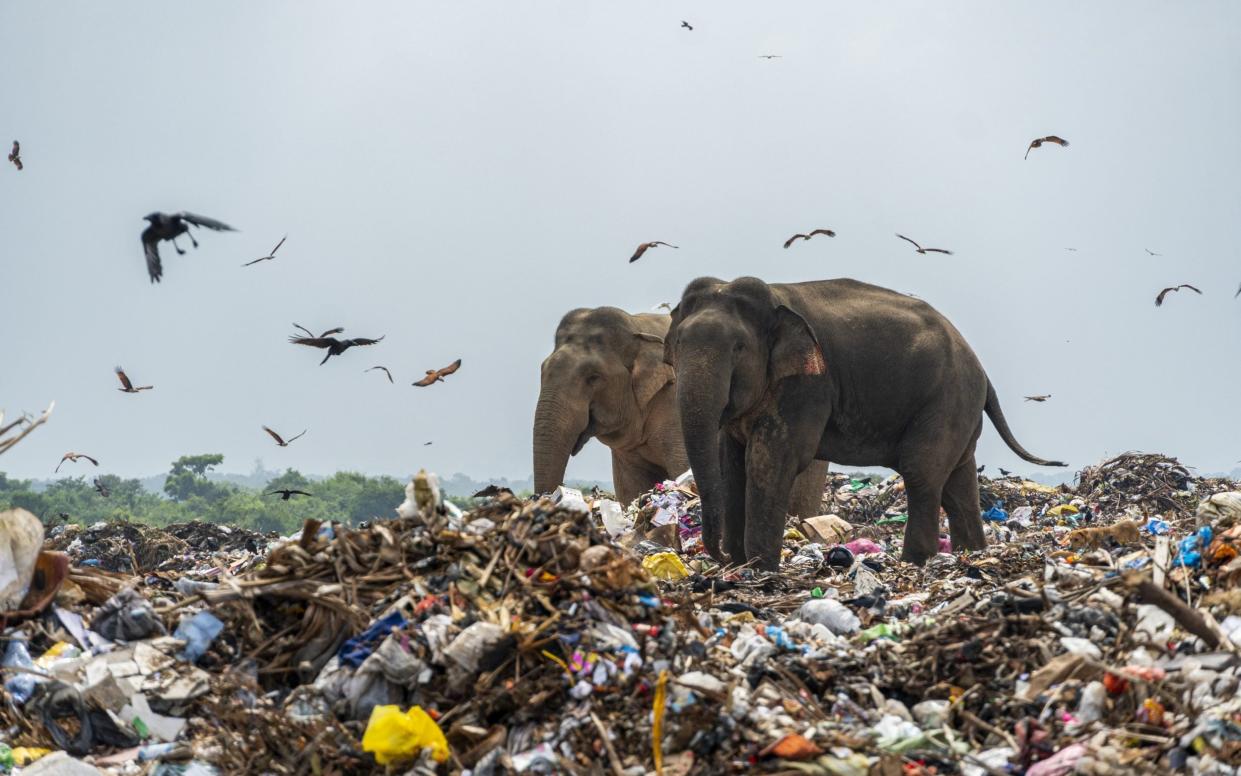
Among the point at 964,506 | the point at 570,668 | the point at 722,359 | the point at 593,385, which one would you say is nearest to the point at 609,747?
the point at 570,668

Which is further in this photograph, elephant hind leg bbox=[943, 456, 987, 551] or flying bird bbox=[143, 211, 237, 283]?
elephant hind leg bbox=[943, 456, 987, 551]

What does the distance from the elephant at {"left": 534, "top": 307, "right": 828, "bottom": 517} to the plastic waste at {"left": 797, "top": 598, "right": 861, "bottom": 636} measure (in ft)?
20.5

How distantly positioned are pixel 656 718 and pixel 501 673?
1.99ft

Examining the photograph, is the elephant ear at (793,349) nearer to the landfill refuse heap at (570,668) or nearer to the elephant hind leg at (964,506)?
the elephant hind leg at (964,506)

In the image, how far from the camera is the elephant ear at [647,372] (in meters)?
13.9

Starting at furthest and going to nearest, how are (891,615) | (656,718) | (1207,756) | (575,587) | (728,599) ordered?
(728,599)
(891,615)
(575,587)
(656,718)
(1207,756)

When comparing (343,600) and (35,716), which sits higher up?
(343,600)

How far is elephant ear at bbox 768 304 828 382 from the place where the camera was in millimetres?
9359

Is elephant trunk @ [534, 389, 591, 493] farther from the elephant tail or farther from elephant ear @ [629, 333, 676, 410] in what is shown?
the elephant tail

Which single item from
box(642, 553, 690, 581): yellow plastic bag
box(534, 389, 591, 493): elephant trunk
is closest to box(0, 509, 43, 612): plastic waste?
box(642, 553, 690, 581): yellow plastic bag

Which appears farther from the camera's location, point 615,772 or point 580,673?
point 580,673

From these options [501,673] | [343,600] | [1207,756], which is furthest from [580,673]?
[1207,756]

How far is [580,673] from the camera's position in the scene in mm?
4676

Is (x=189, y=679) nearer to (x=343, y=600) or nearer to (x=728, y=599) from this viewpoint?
(x=343, y=600)
